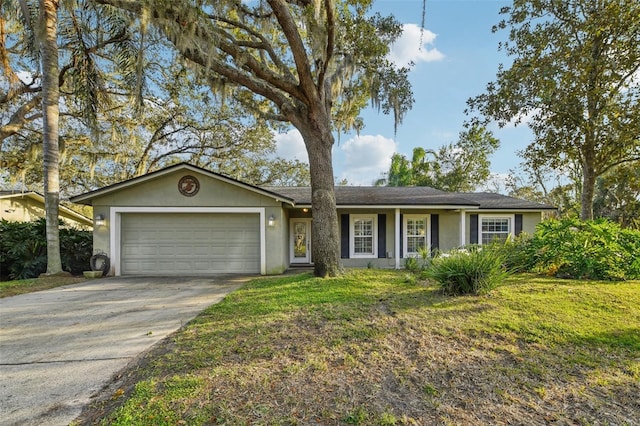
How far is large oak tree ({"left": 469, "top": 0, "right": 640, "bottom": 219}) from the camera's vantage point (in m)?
8.38

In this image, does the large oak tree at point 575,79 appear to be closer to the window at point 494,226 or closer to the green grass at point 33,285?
the window at point 494,226

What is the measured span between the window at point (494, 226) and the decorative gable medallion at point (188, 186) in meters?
10.3

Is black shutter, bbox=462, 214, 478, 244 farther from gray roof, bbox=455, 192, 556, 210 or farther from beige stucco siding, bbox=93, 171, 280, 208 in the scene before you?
beige stucco siding, bbox=93, 171, 280, 208

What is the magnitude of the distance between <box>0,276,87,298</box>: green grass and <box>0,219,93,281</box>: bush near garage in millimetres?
1299

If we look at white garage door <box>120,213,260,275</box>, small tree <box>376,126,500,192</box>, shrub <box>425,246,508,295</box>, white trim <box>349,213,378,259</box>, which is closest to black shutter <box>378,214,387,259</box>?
white trim <box>349,213,378,259</box>

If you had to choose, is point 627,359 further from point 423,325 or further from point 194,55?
point 194,55

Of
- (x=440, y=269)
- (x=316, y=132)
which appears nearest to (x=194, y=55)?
(x=316, y=132)

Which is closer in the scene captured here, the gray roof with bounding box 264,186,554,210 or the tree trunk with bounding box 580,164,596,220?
the gray roof with bounding box 264,186,554,210

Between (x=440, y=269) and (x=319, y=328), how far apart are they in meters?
2.60

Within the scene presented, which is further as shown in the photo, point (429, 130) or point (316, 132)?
point (429, 130)

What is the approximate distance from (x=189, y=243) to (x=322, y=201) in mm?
4859

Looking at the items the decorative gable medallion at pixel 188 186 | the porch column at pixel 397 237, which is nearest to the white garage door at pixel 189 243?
the decorative gable medallion at pixel 188 186

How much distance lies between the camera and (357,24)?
7.80m

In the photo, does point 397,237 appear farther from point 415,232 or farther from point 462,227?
point 462,227
